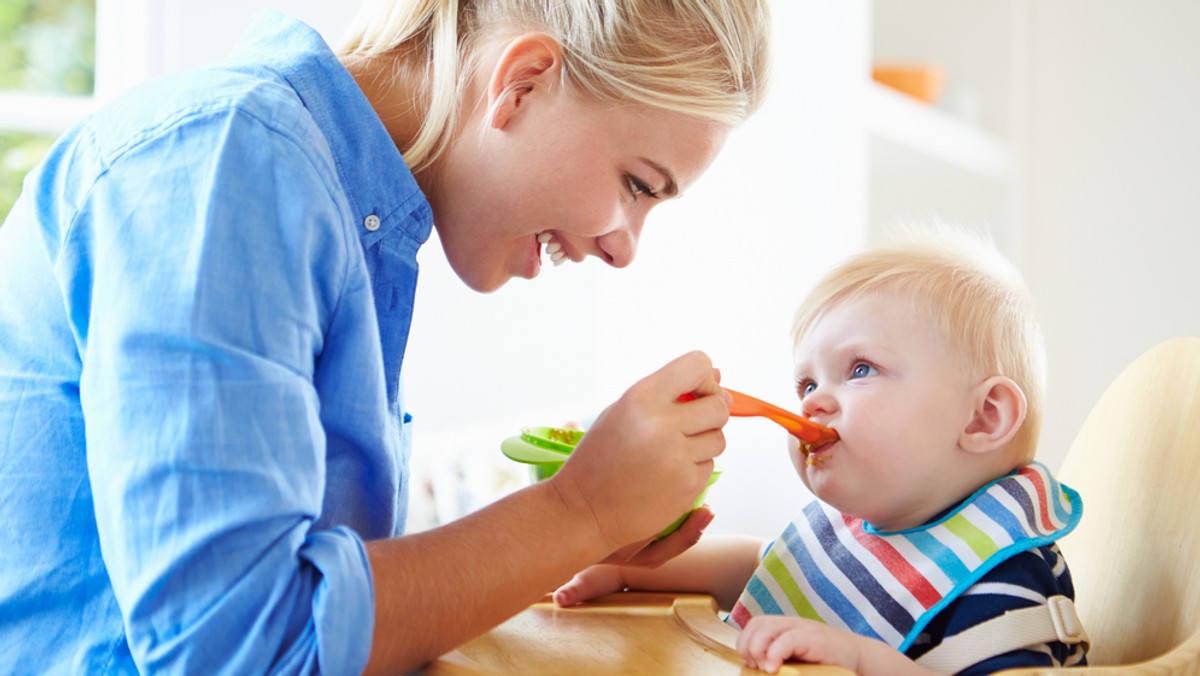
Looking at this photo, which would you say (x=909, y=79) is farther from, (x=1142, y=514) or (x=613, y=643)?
(x=613, y=643)

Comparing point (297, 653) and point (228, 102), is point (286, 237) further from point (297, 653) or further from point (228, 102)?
point (297, 653)

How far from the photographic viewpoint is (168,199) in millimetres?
779

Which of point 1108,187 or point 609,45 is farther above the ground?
point 609,45

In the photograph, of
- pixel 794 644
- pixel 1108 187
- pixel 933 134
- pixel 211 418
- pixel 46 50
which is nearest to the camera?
pixel 211 418

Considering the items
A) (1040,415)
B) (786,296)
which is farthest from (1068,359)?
(1040,415)

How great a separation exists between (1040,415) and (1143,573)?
0.18 metres

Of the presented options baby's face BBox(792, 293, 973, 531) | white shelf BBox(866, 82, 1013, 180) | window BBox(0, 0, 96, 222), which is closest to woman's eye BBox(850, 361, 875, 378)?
baby's face BBox(792, 293, 973, 531)

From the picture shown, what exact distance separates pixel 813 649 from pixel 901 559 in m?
0.29

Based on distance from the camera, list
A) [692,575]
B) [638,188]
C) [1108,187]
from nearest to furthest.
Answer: [638,188], [692,575], [1108,187]

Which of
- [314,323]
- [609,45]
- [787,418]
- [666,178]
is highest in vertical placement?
[609,45]

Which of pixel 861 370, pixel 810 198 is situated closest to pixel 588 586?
pixel 861 370

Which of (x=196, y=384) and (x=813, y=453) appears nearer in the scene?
(x=196, y=384)

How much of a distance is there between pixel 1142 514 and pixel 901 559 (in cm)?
26

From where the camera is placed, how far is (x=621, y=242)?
3.70ft
